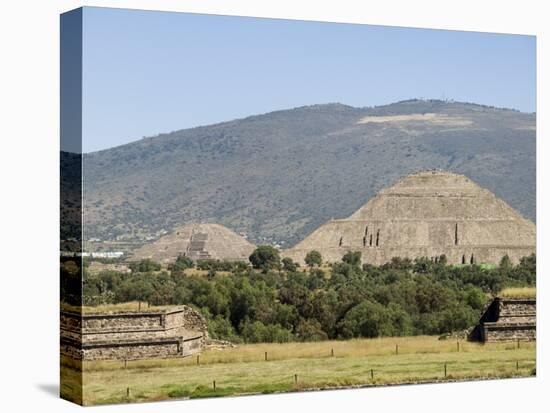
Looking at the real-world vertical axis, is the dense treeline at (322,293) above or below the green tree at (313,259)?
below

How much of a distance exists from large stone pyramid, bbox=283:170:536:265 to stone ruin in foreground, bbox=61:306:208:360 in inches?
82.7

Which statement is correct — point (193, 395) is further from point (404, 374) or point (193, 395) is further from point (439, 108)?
point (439, 108)

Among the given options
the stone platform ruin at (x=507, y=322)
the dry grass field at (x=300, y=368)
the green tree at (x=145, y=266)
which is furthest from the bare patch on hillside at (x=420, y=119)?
the green tree at (x=145, y=266)

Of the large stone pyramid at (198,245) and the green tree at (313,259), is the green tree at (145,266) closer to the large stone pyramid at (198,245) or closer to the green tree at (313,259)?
the large stone pyramid at (198,245)

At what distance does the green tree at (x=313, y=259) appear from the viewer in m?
22.1

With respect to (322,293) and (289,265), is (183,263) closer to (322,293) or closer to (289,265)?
(289,265)

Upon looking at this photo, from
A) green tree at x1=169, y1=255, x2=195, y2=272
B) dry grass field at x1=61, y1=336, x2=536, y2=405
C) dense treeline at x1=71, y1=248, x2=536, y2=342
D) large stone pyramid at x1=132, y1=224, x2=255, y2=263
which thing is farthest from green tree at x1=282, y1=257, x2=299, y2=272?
green tree at x1=169, y1=255, x2=195, y2=272

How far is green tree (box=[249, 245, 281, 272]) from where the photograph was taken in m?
21.7

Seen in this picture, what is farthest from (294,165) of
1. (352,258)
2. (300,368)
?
(300,368)

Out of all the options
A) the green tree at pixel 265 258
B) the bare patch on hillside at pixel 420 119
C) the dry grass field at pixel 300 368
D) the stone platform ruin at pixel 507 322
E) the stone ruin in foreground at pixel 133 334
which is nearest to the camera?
the stone ruin in foreground at pixel 133 334

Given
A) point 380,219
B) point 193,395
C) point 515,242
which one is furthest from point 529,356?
point 193,395

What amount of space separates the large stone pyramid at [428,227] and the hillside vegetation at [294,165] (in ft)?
0.63

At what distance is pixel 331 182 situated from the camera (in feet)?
73.2

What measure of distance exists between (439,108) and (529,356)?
4141mm
